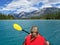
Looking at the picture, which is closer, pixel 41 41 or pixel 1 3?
pixel 41 41

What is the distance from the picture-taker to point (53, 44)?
20188mm

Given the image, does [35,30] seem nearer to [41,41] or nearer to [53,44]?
[41,41]

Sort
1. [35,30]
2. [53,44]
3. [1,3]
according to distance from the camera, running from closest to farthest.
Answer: [35,30]
[53,44]
[1,3]

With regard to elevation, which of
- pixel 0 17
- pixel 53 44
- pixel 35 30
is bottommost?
pixel 0 17

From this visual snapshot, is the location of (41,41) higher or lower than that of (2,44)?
higher

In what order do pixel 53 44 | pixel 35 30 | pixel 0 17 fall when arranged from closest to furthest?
pixel 35 30 < pixel 53 44 < pixel 0 17

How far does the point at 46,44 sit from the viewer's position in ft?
19.3

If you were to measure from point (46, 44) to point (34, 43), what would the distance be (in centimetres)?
33

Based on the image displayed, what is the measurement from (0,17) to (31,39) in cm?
12700

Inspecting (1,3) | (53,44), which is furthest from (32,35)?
(1,3)

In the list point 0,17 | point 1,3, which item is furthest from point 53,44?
point 1,3

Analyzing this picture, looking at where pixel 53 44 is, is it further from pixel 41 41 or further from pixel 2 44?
pixel 41 41

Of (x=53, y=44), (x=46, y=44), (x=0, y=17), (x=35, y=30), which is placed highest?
(x=35, y=30)

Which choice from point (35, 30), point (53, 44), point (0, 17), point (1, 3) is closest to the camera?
point (35, 30)
